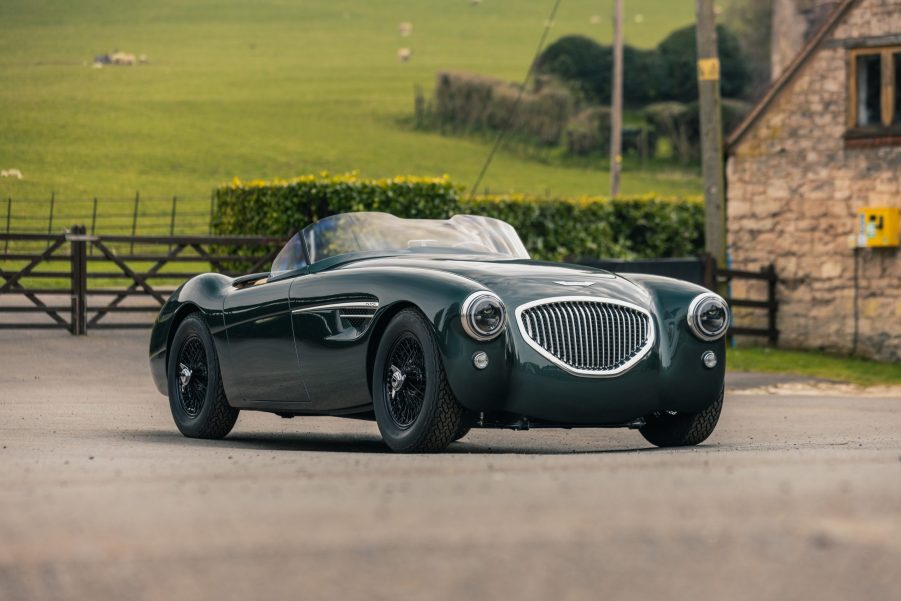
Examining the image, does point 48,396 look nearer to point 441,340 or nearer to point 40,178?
point 441,340

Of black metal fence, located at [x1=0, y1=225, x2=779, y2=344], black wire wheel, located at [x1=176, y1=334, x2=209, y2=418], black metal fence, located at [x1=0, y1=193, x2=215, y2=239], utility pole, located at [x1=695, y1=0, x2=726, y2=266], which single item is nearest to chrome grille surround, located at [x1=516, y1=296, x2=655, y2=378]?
black wire wheel, located at [x1=176, y1=334, x2=209, y2=418]

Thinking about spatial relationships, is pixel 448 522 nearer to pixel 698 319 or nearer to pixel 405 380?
pixel 405 380

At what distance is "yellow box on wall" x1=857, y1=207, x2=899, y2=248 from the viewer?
24.2 meters

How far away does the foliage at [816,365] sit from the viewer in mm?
22328

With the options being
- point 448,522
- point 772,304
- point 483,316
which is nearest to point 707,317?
point 483,316

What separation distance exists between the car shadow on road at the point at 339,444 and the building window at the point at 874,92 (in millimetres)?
14990

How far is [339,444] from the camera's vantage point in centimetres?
1050

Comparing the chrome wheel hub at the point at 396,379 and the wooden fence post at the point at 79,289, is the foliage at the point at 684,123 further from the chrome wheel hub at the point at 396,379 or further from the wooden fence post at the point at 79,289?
the chrome wheel hub at the point at 396,379

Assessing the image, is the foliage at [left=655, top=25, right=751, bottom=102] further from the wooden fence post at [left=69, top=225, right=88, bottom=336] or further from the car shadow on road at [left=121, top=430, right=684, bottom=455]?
the car shadow on road at [left=121, top=430, right=684, bottom=455]

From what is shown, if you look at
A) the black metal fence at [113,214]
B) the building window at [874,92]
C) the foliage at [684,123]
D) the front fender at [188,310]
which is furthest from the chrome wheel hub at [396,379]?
the foliage at [684,123]

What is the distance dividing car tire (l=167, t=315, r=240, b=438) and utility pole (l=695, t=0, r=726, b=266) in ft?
42.5

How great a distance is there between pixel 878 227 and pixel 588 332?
53.1ft

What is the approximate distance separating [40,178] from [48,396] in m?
36.6

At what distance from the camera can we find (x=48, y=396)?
15.7 metres
